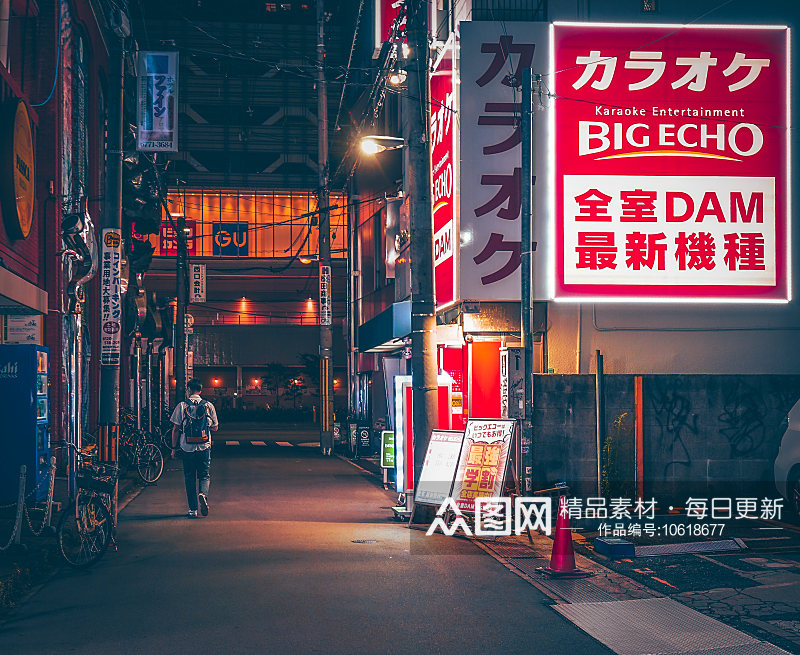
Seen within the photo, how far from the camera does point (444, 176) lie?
17156 millimetres

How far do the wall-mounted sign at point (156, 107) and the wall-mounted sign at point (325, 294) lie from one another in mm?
11374

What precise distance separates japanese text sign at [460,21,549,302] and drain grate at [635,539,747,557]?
5.69 meters

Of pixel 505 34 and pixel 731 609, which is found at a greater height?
pixel 505 34

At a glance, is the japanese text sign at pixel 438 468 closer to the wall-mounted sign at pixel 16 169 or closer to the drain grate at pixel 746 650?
the drain grate at pixel 746 650

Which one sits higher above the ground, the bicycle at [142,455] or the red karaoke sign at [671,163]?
the red karaoke sign at [671,163]

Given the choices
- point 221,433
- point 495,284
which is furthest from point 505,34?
point 221,433

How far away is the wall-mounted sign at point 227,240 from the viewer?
2313 inches

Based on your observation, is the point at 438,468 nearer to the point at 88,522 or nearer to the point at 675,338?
the point at 88,522

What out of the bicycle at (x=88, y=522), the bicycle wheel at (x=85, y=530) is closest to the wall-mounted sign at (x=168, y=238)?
the bicycle at (x=88, y=522)

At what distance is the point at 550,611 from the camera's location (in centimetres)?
825

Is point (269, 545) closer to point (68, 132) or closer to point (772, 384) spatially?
point (772, 384)

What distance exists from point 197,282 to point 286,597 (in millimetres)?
36390

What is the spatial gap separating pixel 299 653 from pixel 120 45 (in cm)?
1363

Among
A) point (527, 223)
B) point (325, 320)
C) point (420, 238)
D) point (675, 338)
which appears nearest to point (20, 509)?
point (420, 238)
